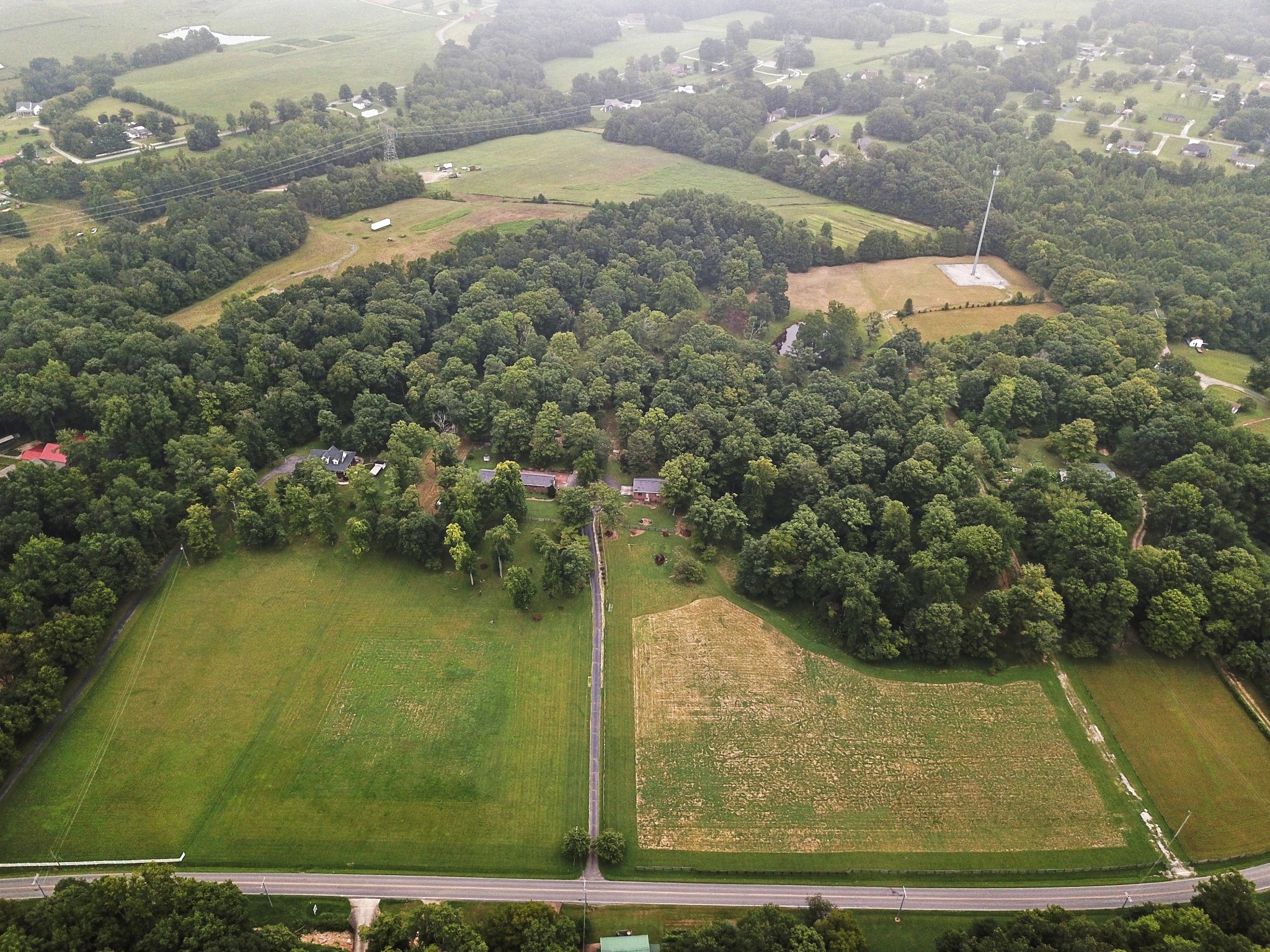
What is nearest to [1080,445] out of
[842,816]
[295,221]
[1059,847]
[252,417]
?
[1059,847]

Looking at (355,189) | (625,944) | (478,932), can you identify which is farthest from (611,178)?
(625,944)

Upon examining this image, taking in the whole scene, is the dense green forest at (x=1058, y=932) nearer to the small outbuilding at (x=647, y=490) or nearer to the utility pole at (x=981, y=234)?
the small outbuilding at (x=647, y=490)

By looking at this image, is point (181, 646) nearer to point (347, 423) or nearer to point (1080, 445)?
point (347, 423)

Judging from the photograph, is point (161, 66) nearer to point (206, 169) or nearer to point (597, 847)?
point (206, 169)

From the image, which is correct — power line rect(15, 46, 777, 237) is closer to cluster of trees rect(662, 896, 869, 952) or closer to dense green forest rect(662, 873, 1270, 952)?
cluster of trees rect(662, 896, 869, 952)

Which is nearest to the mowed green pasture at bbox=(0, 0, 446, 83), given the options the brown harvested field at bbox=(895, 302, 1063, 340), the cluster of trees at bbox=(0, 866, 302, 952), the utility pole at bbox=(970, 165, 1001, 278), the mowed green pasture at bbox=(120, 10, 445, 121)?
the mowed green pasture at bbox=(120, 10, 445, 121)

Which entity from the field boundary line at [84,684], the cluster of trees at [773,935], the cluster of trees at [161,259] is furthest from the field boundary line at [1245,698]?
the cluster of trees at [161,259]

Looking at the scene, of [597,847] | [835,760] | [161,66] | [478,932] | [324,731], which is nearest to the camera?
[478,932]
